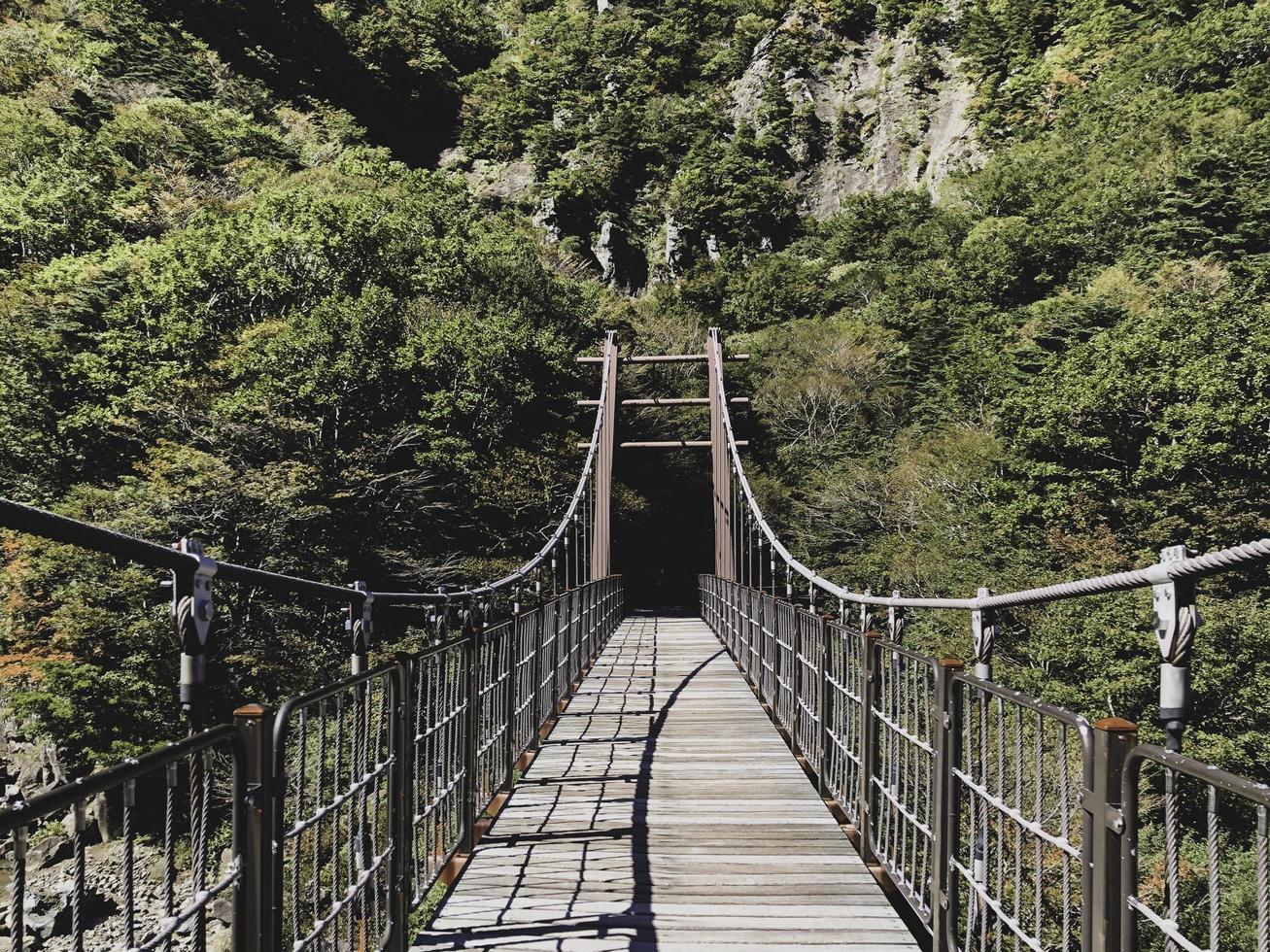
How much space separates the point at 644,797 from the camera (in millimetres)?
4008

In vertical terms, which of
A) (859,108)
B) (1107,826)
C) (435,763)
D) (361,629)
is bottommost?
(435,763)

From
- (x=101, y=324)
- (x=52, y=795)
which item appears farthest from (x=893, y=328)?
(x=52, y=795)

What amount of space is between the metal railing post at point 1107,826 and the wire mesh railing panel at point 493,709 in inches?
92.0

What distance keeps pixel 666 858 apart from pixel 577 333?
19.4 metres

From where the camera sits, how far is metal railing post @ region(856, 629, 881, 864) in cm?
304

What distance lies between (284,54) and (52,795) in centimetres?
4358

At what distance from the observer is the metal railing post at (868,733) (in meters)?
3.04

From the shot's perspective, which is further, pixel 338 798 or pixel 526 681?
pixel 526 681

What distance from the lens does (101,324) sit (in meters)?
16.1

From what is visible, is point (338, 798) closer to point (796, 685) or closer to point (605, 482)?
point (796, 685)

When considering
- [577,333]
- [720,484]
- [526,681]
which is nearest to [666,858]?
[526,681]

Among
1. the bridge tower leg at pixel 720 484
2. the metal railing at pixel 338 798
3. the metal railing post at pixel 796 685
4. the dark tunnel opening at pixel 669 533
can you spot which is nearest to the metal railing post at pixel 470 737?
the metal railing at pixel 338 798

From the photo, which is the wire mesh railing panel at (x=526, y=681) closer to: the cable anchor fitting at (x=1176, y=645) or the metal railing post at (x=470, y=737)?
the metal railing post at (x=470, y=737)

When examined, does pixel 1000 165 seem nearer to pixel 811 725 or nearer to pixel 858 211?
pixel 858 211
